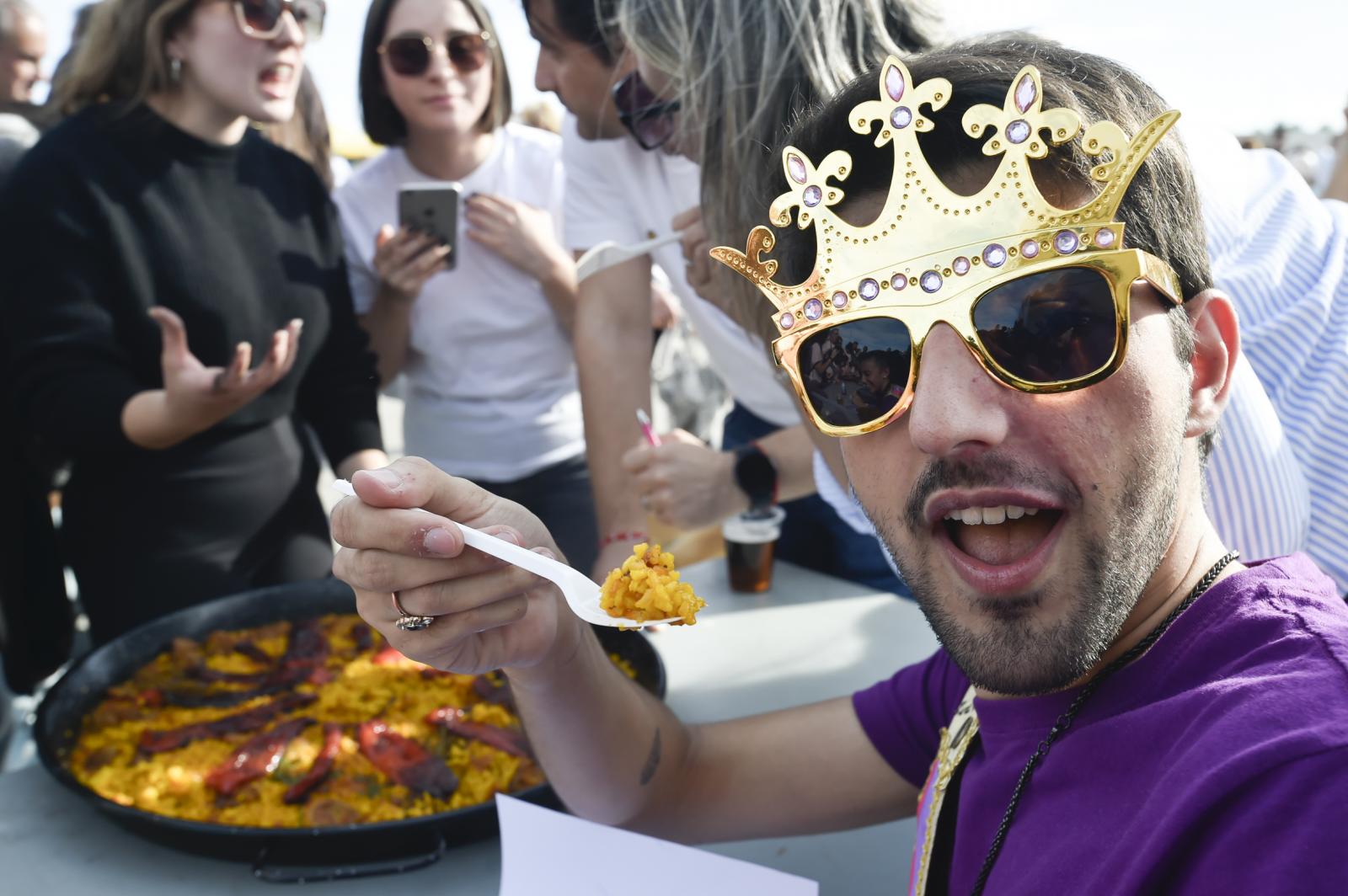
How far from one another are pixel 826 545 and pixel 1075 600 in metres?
1.91

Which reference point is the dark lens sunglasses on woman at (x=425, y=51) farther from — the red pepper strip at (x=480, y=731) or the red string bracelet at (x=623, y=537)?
the red pepper strip at (x=480, y=731)

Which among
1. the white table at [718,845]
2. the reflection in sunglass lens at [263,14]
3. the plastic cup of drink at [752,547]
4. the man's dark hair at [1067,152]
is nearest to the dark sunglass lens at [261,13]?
the reflection in sunglass lens at [263,14]

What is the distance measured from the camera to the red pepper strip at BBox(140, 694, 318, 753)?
77.4 inches

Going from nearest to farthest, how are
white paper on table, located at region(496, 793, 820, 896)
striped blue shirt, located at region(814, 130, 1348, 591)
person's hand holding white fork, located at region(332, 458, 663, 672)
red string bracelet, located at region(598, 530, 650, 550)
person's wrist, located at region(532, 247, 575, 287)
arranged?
person's hand holding white fork, located at region(332, 458, 663, 672)
white paper on table, located at region(496, 793, 820, 896)
striped blue shirt, located at region(814, 130, 1348, 591)
red string bracelet, located at region(598, 530, 650, 550)
person's wrist, located at region(532, 247, 575, 287)

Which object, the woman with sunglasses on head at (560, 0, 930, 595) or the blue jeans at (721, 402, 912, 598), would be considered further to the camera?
the blue jeans at (721, 402, 912, 598)

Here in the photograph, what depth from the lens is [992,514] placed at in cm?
106

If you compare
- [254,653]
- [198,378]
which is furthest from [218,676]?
[198,378]

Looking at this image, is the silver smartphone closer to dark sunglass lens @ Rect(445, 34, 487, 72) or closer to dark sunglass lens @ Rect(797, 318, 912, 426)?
dark sunglass lens @ Rect(445, 34, 487, 72)

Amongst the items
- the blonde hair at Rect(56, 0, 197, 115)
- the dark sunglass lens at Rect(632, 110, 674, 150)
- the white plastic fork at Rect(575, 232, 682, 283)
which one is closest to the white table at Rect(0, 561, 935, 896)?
the white plastic fork at Rect(575, 232, 682, 283)

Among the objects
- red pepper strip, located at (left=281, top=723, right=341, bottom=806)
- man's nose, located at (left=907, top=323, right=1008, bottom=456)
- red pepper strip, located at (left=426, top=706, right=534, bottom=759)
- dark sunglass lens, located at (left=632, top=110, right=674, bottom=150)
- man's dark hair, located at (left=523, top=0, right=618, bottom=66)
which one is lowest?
red pepper strip, located at (left=426, top=706, right=534, bottom=759)

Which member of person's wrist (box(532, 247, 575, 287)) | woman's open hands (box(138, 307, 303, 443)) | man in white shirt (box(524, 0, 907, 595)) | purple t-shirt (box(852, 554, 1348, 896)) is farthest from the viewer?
person's wrist (box(532, 247, 575, 287))

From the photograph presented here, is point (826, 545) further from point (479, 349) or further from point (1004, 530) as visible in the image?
point (1004, 530)

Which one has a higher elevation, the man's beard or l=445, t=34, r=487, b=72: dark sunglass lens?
l=445, t=34, r=487, b=72: dark sunglass lens

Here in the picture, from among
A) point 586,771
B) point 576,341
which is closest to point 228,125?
point 576,341
